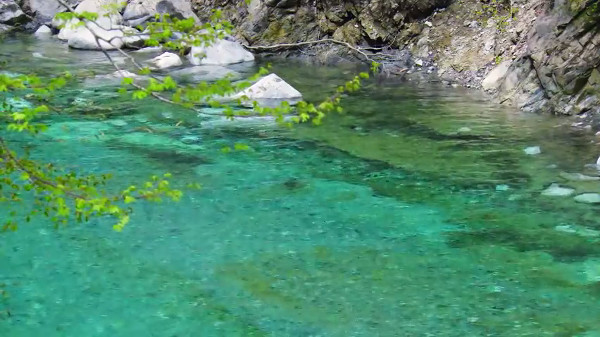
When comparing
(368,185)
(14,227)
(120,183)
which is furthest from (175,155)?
(14,227)

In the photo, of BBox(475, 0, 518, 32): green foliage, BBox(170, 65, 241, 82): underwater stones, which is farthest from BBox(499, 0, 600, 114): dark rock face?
BBox(170, 65, 241, 82): underwater stones

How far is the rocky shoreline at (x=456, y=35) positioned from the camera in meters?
11.1

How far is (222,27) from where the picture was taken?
345 cm

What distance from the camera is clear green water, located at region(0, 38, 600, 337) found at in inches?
192

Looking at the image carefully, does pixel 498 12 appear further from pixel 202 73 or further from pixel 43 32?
pixel 43 32

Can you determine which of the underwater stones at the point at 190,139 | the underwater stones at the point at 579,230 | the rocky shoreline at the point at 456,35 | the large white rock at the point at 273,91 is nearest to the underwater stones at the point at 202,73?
the large white rock at the point at 273,91

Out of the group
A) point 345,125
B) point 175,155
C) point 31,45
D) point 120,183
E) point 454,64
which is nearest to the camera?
point 120,183

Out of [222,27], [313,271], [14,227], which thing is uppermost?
[222,27]

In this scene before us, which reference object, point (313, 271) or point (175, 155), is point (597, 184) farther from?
point (175, 155)

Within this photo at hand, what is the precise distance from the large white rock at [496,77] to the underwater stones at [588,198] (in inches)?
243

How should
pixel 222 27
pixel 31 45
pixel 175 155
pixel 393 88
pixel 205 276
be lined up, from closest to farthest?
pixel 222 27, pixel 205 276, pixel 175 155, pixel 393 88, pixel 31 45

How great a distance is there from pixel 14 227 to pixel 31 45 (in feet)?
53.1

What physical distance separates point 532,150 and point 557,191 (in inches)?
67.9

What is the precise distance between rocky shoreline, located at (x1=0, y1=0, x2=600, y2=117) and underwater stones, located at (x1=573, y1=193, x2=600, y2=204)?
272 cm
